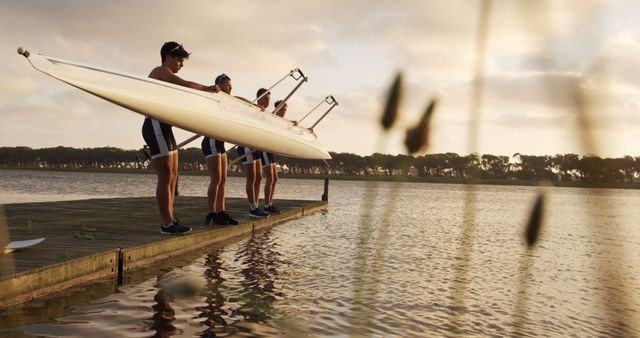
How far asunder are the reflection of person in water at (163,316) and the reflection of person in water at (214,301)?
294 millimetres

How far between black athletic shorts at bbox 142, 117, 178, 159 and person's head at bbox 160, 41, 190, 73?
0.93 metres

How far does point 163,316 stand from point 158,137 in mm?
3747

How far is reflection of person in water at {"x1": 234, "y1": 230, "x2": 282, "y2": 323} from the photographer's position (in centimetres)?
563

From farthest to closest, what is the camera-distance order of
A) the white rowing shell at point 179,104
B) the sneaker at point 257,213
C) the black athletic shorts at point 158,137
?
the sneaker at point 257,213 → the black athletic shorts at point 158,137 → the white rowing shell at point 179,104

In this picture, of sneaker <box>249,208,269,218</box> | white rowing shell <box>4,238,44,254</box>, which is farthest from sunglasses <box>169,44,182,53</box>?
sneaker <box>249,208,269,218</box>

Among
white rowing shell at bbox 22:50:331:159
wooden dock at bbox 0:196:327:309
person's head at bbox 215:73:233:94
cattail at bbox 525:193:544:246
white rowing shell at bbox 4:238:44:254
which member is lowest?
wooden dock at bbox 0:196:327:309

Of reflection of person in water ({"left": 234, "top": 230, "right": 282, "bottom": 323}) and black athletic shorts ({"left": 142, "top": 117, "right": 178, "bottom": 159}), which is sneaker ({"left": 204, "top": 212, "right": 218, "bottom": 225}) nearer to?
reflection of person in water ({"left": 234, "top": 230, "right": 282, "bottom": 323})

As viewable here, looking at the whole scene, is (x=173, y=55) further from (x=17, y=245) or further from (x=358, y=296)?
(x=358, y=296)

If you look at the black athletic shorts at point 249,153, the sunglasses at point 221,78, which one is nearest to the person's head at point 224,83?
the sunglasses at point 221,78

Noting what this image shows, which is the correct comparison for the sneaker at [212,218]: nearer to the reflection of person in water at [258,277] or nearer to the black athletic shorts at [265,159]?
the reflection of person in water at [258,277]

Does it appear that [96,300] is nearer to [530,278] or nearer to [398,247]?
[530,278]

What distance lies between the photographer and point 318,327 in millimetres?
5176

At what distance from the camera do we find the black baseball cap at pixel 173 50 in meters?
8.38

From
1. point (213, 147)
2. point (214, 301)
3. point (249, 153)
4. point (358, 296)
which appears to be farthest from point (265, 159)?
point (214, 301)
